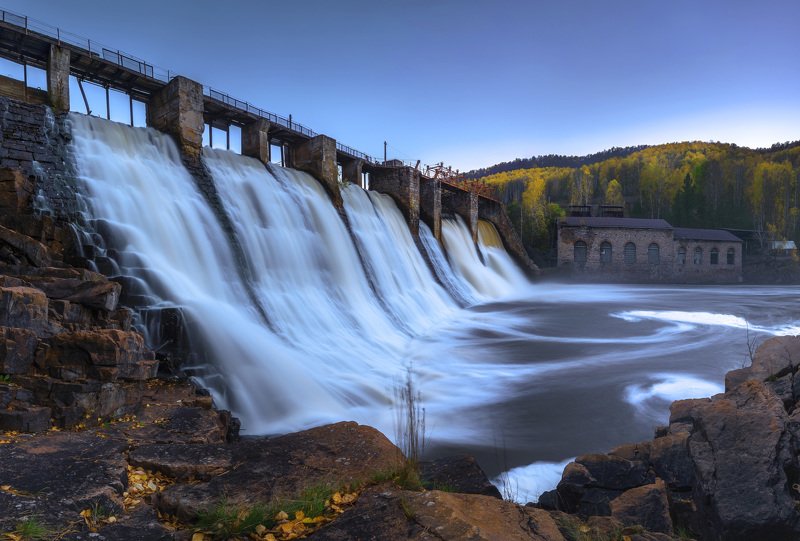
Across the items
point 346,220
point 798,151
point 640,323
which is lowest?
point 640,323

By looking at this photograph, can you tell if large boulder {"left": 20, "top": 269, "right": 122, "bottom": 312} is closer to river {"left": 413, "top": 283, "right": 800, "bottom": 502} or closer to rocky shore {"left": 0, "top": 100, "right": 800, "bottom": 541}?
rocky shore {"left": 0, "top": 100, "right": 800, "bottom": 541}

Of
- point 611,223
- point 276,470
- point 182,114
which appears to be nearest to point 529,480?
point 276,470

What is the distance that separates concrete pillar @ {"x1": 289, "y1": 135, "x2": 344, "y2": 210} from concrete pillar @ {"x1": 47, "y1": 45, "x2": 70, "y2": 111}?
30.9 feet

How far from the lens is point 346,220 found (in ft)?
64.2

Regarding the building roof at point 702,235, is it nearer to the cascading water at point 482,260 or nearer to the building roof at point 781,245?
the building roof at point 781,245

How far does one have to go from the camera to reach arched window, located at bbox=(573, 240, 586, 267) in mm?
44359

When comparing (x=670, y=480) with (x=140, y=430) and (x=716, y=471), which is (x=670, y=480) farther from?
(x=140, y=430)

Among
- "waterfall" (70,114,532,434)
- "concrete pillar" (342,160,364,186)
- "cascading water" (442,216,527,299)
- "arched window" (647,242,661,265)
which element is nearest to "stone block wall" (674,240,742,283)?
"arched window" (647,242,661,265)

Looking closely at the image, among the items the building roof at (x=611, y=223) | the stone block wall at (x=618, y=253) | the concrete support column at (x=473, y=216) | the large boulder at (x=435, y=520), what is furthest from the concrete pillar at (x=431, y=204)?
the large boulder at (x=435, y=520)

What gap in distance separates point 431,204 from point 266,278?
1677 centimetres

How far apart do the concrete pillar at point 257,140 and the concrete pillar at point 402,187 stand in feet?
28.3

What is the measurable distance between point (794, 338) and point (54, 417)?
901 centimetres

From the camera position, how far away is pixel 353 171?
25.6m

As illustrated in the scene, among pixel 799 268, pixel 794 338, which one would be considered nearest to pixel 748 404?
pixel 794 338
